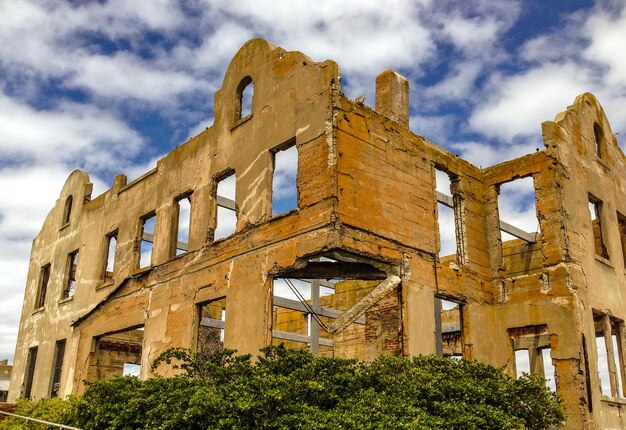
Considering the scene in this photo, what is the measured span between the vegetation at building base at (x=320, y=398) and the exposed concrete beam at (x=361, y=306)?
1681 mm

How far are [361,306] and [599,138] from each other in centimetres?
1015

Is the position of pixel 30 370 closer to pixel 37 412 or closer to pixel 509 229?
pixel 37 412

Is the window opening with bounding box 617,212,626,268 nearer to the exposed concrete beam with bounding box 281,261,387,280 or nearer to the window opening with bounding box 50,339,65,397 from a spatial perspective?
the exposed concrete beam with bounding box 281,261,387,280

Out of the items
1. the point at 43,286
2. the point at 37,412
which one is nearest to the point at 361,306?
the point at 37,412

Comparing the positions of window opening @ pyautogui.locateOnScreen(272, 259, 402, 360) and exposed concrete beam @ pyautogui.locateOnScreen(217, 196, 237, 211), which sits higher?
exposed concrete beam @ pyautogui.locateOnScreen(217, 196, 237, 211)

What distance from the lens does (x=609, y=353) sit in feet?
49.4

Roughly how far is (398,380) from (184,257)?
7504 millimetres

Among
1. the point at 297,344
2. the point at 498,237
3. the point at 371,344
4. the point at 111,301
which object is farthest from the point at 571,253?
the point at 297,344

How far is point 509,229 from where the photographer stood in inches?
723

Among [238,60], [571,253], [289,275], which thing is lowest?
[289,275]

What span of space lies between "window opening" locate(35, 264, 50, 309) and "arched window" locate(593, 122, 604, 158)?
18.7 m

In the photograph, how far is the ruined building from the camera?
12.9 metres

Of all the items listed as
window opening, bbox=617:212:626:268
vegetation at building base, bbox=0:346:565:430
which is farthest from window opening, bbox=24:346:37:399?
window opening, bbox=617:212:626:268

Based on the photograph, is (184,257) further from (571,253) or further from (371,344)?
(571,253)
